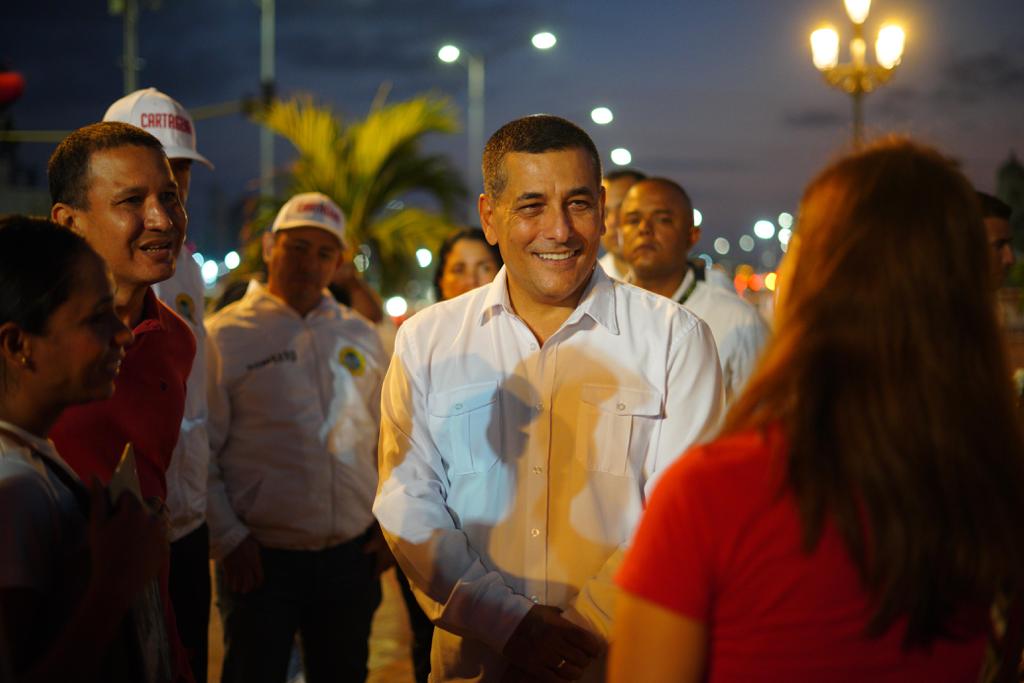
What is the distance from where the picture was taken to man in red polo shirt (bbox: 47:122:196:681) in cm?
296

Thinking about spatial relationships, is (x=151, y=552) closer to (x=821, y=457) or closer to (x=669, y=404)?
(x=821, y=457)

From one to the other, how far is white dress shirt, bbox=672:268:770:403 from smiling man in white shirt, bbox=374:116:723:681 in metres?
2.10

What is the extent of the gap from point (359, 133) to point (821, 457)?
9.75m

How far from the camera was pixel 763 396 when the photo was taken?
5.11 ft

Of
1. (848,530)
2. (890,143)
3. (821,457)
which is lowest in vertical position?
(848,530)

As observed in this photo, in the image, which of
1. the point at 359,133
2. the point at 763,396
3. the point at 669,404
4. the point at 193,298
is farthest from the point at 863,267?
the point at 359,133

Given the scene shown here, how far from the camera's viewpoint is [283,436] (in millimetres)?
4336

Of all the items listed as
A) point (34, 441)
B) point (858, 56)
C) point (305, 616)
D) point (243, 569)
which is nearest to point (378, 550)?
point (305, 616)

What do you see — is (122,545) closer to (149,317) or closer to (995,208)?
(149,317)

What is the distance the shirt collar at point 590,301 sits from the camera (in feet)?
9.39

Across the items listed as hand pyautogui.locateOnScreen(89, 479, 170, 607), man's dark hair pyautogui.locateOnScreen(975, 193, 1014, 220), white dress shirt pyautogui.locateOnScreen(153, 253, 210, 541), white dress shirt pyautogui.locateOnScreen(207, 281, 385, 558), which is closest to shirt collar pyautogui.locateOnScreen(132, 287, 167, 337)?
white dress shirt pyautogui.locateOnScreen(153, 253, 210, 541)

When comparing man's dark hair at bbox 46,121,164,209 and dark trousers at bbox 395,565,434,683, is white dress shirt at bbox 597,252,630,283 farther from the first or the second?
man's dark hair at bbox 46,121,164,209

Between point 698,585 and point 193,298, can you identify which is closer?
point 698,585

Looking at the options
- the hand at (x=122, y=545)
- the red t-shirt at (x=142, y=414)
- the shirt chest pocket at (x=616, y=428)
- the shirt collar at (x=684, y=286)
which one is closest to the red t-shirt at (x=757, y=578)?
the hand at (x=122, y=545)
